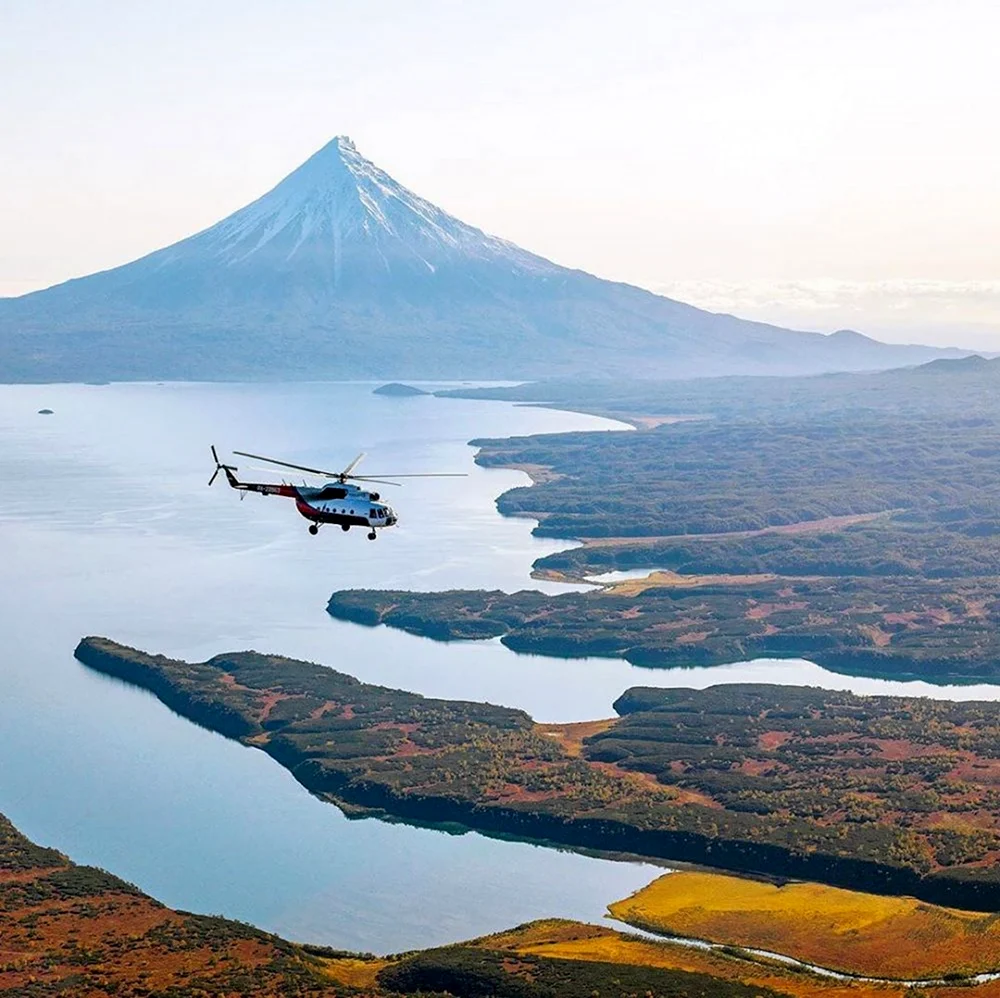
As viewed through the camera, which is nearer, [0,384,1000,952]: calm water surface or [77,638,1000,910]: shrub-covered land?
[0,384,1000,952]: calm water surface

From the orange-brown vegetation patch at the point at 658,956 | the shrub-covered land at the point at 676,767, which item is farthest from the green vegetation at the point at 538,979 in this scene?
the shrub-covered land at the point at 676,767

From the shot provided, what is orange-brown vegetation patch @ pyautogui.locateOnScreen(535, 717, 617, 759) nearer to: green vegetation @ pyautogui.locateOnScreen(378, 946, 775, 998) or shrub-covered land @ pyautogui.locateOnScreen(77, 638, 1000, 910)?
shrub-covered land @ pyautogui.locateOnScreen(77, 638, 1000, 910)

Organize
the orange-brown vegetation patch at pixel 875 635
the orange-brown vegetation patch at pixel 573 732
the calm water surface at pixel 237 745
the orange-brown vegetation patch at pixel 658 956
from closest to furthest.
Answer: the orange-brown vegetation patch at pixel 658 956 → the calm water surface at pixel 237 745 → the orange-brown vegetation patch at pixel 573 732 → the orange-brown vegetation patch at pixel 875 635

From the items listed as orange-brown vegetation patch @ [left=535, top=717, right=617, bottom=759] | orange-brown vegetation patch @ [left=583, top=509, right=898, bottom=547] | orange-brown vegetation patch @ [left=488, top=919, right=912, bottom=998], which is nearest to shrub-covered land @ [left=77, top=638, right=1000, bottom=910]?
orange-brown vegetation patch @ [left=535, top=717, right=617, bottom=759]

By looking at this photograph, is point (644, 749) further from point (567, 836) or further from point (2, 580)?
point (2, 580)

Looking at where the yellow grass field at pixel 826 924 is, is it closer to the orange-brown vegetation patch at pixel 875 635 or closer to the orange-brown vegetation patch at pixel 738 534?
the orange-brown vegetation patch at pixel 875 635
